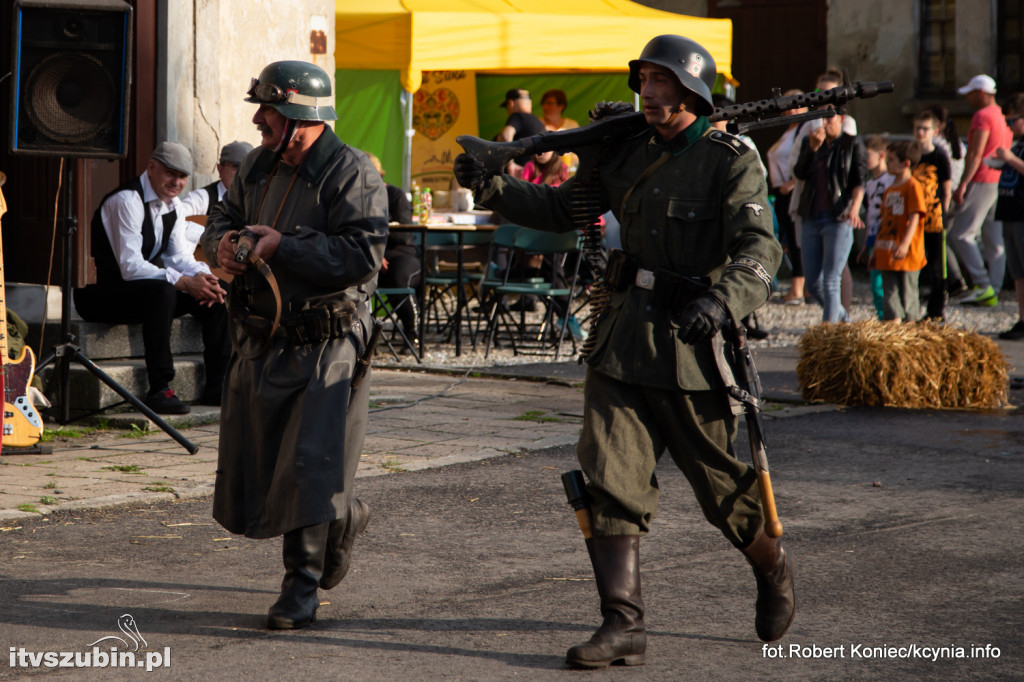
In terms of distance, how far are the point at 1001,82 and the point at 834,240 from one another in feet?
34.6

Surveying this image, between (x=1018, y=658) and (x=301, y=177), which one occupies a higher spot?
(x=301, y=177)

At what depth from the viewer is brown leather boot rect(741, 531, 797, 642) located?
4504mm

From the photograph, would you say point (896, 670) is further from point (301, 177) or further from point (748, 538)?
point (301, 177)

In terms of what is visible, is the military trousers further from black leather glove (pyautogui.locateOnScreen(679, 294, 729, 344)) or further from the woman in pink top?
the woman in pink top

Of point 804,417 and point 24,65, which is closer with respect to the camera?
point 24,65

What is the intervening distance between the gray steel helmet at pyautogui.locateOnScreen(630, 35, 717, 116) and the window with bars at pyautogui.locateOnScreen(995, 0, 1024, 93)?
1900 centimetres

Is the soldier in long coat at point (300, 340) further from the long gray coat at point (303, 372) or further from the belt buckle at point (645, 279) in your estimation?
the belt buckle at point (645, 279)

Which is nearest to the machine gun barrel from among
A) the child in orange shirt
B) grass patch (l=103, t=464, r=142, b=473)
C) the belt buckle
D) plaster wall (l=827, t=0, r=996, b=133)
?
the belt buckle

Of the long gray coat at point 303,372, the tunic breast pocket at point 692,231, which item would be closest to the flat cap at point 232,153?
the long gray coat at point 303,372

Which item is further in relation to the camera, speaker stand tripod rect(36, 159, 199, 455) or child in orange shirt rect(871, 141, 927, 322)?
child in orange shirt rect(871, 141, 927, 322)

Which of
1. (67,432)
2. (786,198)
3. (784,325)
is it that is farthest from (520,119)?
(67,432)

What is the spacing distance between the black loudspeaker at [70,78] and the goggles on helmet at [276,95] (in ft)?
11.3

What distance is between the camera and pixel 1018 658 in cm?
442

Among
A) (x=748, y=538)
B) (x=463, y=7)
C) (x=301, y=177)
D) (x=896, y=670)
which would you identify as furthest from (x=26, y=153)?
(x=463, y=7)
